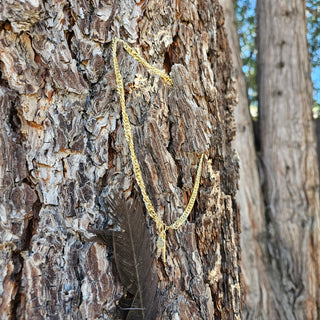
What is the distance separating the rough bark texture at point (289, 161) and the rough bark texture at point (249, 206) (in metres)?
0.07

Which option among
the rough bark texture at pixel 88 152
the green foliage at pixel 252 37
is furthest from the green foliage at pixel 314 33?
the rough bark texture at pixel 88 152

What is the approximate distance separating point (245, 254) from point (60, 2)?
1695 mm

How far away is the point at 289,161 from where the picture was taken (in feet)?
7.39

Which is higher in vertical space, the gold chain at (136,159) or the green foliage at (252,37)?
the green foliage at (252,37)

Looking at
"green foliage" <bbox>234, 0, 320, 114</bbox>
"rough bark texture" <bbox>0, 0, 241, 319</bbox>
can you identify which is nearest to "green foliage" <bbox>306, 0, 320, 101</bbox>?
"green foliage" <bbox>234, 0, 320, 114</bbox>

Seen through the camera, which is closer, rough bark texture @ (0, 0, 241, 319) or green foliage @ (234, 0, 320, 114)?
rough bark texture @ (0, 0, 241, 319)

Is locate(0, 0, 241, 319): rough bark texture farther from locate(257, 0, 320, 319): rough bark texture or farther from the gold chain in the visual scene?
locate(257, 0, 320, 319): rough bark texture

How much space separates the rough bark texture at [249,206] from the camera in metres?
2.12

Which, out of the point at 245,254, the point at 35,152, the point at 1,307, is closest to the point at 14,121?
the point at 35,152

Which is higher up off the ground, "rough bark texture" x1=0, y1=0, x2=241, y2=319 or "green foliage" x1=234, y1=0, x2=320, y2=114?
"green foliage" x1=234, y1=0, x2=320, y2=114

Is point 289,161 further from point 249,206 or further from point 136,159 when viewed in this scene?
point 136,159

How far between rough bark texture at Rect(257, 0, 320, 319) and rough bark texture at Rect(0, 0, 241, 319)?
48.4 inches

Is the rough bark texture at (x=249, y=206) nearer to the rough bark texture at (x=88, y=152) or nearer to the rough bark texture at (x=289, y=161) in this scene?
the rough bark texture at (x=289, y=161)

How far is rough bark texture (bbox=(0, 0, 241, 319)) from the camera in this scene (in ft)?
2.78
